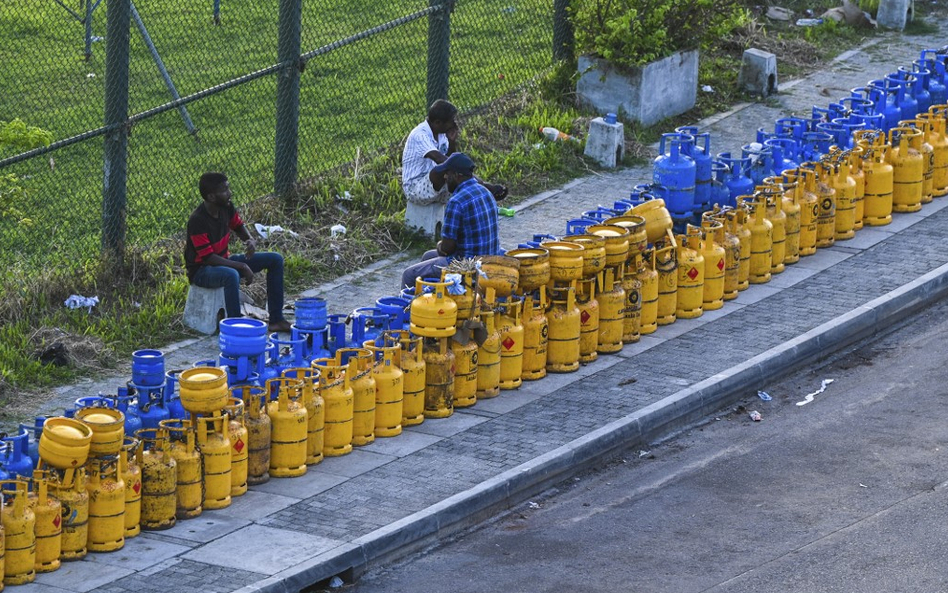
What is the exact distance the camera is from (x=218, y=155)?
17578mm

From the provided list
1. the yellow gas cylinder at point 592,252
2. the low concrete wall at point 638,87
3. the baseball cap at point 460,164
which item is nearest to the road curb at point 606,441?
the yellow gas cylinder at point 592,252

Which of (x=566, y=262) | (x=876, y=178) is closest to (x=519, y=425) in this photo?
(x=566, y=262)

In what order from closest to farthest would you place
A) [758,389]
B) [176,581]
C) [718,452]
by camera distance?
1. [176,581]
2. [718,452]
3. [758,389]

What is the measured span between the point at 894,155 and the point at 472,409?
607 cm

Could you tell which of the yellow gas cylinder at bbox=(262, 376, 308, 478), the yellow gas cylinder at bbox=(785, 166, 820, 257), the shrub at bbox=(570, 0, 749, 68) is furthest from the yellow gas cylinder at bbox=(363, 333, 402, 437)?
the shrub at bbox=(570, 0, 749, 68)

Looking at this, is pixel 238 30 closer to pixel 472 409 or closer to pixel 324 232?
pixel 324 232

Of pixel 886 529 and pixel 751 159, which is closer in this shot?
pixel 886 529

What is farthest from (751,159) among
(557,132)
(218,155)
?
(218,155)

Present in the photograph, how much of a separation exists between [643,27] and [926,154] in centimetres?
362

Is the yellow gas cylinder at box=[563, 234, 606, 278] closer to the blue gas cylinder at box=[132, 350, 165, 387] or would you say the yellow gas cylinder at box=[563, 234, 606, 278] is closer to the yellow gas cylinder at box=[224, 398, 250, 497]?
the yellow gas cylinder at box=[224, 398, 250, 497]

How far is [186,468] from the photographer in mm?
9727

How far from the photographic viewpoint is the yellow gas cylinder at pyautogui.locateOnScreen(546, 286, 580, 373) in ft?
40.2

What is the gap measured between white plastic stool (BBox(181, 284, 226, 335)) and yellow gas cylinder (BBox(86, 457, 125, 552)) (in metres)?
3.72

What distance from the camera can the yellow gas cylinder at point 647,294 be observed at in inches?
510
